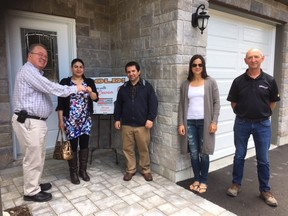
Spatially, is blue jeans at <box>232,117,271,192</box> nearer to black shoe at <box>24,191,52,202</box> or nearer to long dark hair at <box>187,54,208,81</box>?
long dark hair at <box>187,54,208,81</box>

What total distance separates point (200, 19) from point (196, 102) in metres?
0.94

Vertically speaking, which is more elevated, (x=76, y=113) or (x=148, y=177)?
(x=76, y=113)

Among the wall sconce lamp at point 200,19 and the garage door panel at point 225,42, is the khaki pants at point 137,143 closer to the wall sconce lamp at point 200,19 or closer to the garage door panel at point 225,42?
the wall sconce lamp at point 200,19

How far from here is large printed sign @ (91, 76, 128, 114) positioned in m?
3.50

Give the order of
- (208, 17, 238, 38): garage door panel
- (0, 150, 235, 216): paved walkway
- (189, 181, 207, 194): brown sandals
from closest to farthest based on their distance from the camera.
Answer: (0, 150, 235, 216): paved walkway, (189, 181, 207, 194): brown sandals, (208, 17, 238, 38): garage door panel

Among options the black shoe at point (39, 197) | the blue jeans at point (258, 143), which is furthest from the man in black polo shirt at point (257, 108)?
the black shoe at point (39, 197)

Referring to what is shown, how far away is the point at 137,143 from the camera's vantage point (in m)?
3.04

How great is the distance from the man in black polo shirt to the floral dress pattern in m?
1.65

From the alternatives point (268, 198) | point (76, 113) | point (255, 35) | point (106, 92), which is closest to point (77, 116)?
point (76, 113)

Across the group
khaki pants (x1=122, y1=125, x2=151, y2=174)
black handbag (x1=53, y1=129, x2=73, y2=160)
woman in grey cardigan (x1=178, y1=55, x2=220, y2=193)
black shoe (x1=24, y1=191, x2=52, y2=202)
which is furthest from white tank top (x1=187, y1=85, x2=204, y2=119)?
black shoe (x1=24, y1=191, x2=52, y2=202)

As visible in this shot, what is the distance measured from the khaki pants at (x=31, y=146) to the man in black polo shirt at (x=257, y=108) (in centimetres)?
199

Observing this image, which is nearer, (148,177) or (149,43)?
(148,177)

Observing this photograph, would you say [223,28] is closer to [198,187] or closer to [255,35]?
[255,35]

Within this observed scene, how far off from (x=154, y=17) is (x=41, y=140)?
6.33ft
